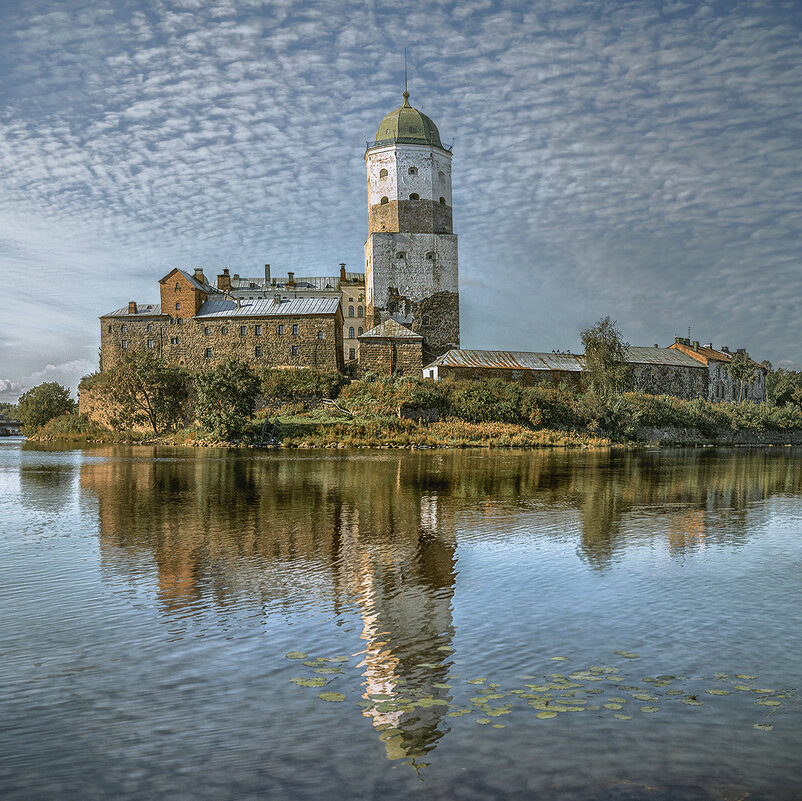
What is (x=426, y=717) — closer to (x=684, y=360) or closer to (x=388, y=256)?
(x=388, y=256)

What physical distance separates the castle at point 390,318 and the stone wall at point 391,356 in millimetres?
74

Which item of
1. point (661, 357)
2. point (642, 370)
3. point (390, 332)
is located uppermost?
point (390, 332)

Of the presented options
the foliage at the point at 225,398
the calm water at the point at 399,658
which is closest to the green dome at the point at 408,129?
the foliage at the point at 225,398

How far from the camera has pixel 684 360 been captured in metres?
64.0

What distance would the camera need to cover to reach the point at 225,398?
39.1m

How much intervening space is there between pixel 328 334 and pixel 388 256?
9.43 metres

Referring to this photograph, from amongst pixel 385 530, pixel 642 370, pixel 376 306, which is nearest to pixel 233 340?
pixel 376 306

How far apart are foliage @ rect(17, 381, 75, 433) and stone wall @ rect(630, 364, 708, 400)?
159 ft

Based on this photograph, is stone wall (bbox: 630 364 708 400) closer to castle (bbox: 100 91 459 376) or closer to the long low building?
the long low building

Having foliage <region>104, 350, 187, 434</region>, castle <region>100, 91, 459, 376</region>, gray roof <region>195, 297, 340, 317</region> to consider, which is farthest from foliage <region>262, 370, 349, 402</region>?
gray roof <region>195, 297, 340, 317</region>

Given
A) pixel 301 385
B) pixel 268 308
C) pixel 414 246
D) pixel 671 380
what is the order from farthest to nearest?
pixel 671 380
pixel 414 246
pixel 268 308
pixel 301 385

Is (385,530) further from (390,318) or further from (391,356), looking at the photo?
(390,318)

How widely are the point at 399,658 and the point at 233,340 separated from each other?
51.7m

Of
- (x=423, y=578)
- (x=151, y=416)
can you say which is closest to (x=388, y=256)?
(x=151, y=416)
